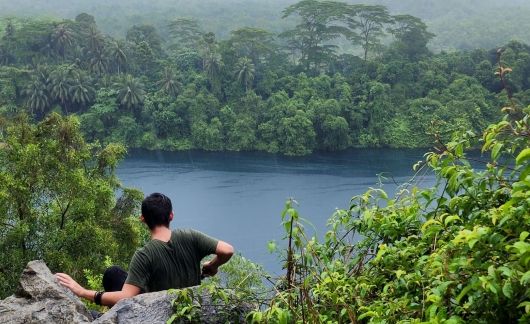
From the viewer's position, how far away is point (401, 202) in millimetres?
2078

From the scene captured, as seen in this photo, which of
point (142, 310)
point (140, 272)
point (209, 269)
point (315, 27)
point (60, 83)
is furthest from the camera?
point (315, 27)

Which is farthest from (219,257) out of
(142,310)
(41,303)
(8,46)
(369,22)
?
(8,46)

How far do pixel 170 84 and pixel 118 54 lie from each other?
183 inches

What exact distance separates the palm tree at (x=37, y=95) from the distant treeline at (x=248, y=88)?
77mm

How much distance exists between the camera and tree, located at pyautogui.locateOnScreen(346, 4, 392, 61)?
152 ft

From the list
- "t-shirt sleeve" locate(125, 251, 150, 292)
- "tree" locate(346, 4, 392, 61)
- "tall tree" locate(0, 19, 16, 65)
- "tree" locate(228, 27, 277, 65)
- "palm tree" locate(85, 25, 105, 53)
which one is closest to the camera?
"t-shirt sleeve" locate(125, 251, 150, 292)

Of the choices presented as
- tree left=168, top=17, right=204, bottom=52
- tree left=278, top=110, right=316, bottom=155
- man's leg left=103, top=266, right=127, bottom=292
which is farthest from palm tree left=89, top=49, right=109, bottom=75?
man's leg left=103, top=266, right=127, bottom=292

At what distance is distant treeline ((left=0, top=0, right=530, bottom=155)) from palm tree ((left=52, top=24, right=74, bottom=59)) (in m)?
0.08

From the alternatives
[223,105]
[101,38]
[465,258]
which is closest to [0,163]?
[465,258]

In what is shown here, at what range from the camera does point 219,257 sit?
2.35 metres

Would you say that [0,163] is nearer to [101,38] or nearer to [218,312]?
[218,312]

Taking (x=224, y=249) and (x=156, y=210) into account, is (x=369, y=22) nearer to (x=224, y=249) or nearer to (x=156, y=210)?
(x=224, y=249)

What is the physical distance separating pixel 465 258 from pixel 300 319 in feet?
1.70

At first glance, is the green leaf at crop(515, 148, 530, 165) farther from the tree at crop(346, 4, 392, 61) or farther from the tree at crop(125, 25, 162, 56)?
the tree at crop(125, 25, 162, 56)
